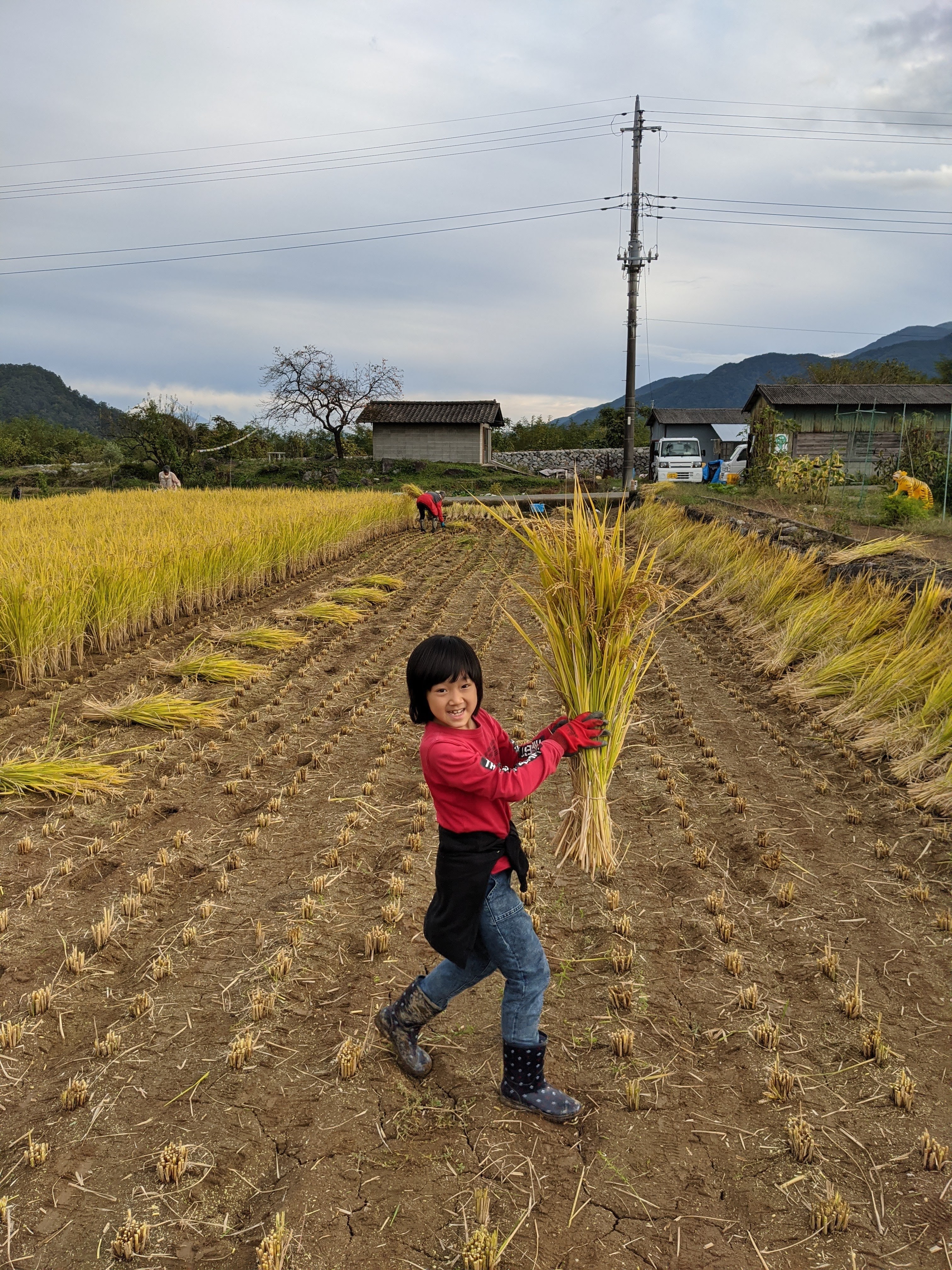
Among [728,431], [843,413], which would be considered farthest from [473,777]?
[728,431]

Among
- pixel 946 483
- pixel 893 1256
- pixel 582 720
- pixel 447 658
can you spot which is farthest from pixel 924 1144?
pixel 946 483

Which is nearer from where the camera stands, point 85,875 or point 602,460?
point 85,875

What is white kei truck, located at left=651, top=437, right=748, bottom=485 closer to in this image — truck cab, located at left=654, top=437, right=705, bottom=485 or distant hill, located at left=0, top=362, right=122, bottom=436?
truck cab, located at left=654, top=437, right=705, bottom=485

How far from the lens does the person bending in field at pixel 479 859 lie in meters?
2.03

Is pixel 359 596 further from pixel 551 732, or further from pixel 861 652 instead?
pixel 551 732

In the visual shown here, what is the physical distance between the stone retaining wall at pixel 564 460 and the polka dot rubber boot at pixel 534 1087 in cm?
2892

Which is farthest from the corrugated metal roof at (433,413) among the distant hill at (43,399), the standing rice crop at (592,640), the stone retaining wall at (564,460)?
the distant hill at (43,399)

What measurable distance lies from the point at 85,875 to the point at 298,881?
875 millimetres

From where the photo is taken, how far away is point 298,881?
131 inches

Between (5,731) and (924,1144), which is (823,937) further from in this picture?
(5,731)

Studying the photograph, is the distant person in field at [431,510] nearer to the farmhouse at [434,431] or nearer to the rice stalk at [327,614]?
the rice stalk at [327,614]

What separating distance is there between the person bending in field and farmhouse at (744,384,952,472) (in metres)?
22.5

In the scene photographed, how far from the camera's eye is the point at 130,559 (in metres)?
7.14

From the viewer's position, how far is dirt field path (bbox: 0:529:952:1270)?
1812 millimetres
